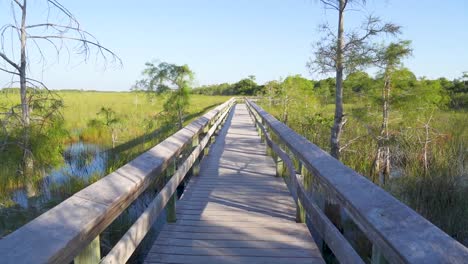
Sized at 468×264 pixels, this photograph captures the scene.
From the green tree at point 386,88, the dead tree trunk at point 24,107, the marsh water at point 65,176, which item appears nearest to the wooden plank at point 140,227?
the dead tree trunk at point 24,107

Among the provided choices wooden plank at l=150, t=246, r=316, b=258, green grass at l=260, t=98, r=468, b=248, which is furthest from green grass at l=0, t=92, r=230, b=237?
green grass at l=260, t=98, r=468, b=248

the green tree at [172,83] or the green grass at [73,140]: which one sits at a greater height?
the green tree at [172,83]

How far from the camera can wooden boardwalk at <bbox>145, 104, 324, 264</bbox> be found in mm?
2461

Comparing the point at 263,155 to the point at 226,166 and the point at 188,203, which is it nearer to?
the point at 226,166

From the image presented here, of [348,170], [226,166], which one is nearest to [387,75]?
[226,166]

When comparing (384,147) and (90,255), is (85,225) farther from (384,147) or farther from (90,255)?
(384,147)

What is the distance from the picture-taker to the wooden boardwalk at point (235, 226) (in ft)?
8.07

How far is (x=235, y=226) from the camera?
9.87ft

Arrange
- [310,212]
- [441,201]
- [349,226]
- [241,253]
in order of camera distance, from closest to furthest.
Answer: [310,212] → [241,253] → [349,226] → [441,201]

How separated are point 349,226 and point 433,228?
3769mm

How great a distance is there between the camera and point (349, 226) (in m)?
4.46

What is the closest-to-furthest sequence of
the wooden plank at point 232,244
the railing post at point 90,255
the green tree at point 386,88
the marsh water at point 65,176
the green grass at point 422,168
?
the railing post at point 90,255 → the wooden plank at point 232,244 → the green grass at point 422,168 → the marsh water at point 65,176 → the green tree at point 386,88

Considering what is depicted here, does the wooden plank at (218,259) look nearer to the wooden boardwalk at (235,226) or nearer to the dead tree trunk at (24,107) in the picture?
the wooden boardwalk at (235,226)

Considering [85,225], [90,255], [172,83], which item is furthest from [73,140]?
[85,225]
